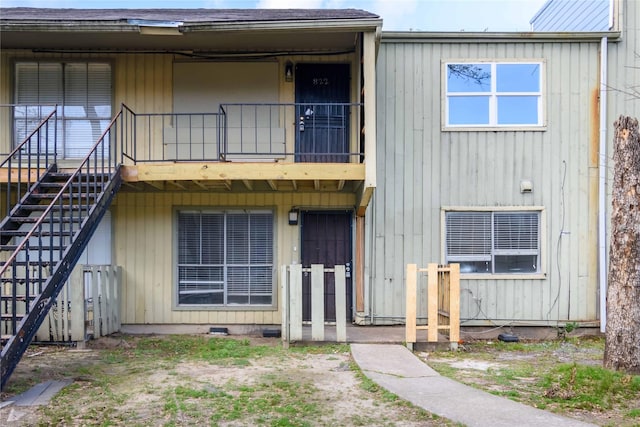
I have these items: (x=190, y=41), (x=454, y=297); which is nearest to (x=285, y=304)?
(x=454, y=297)

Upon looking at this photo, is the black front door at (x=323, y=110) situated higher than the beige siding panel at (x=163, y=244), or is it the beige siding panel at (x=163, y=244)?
the black front door at (x=323, y=110)

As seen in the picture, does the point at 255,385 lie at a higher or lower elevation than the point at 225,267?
lower

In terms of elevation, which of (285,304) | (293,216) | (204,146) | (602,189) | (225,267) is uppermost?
(204,146)

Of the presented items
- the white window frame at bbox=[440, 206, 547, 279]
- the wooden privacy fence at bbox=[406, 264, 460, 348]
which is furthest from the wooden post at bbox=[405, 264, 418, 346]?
the white window frame at bbox=[440, 206, 547, 279]

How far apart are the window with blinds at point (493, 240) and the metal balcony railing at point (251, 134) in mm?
2357

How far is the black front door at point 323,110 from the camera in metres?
9.64

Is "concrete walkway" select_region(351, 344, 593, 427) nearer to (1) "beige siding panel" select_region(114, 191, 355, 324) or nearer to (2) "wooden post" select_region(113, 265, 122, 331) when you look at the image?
(1) "beige siding panel" select_region(114, 191, 355, 324)

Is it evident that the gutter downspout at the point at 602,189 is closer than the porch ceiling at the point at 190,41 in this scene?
No

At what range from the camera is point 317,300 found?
25.9 ft

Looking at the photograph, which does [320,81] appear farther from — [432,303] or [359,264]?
[432,303]

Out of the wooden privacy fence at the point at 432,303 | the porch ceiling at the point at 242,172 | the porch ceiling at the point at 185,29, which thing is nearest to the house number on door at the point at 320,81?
the porch ceiling at the point at 185,29

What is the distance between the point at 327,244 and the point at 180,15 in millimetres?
4834

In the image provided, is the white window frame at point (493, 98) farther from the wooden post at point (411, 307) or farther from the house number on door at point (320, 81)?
the wooden post at point (411, 307)

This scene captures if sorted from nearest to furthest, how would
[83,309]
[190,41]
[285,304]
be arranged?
[285,304]
[83,309]
[190,41]
